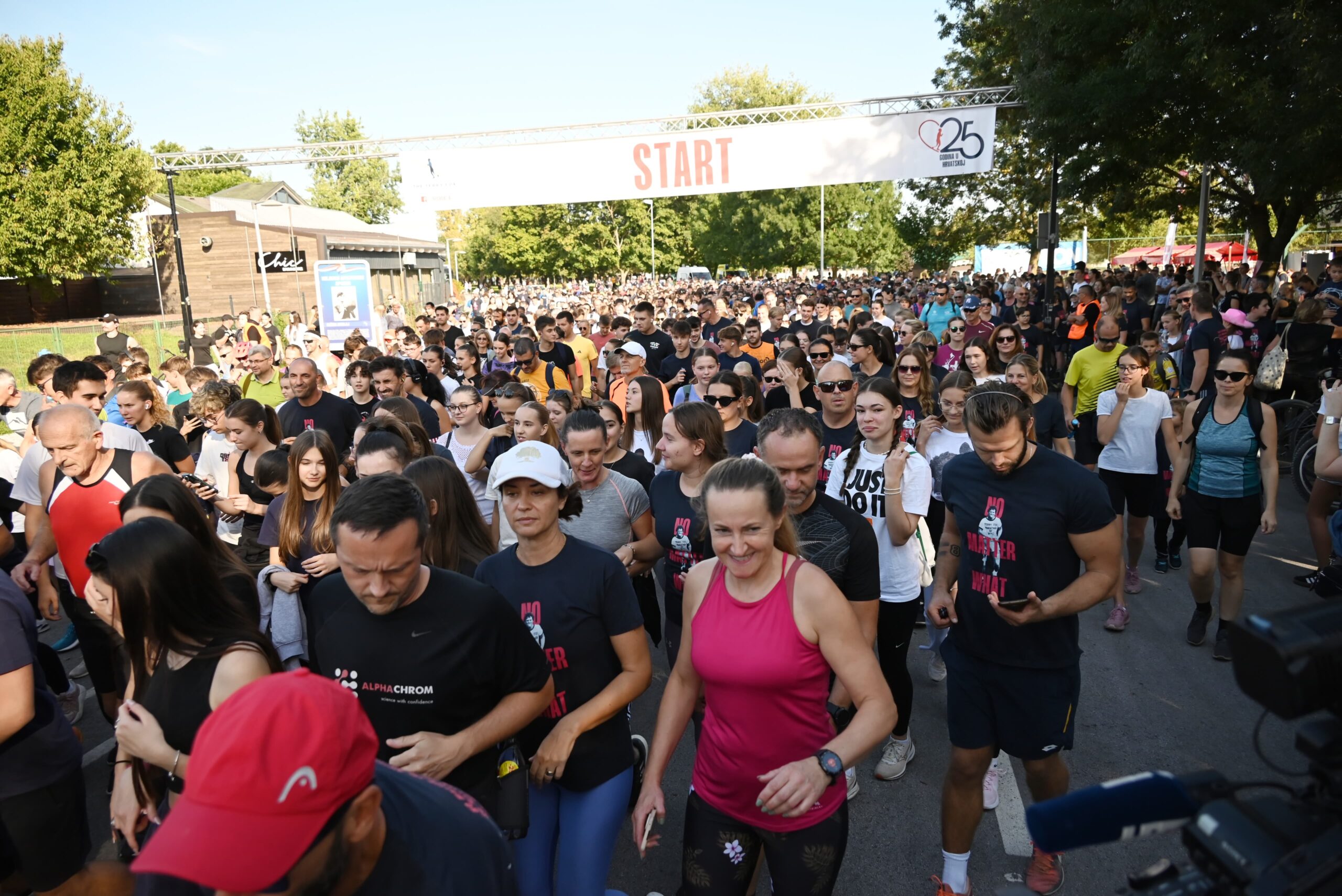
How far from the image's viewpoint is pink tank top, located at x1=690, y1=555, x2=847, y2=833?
2549mm

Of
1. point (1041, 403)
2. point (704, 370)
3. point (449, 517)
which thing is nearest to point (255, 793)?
point (449, 517)

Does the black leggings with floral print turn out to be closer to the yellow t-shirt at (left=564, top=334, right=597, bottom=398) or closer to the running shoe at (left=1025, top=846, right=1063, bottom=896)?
the running shoe at (left=1025, top=846, right=1063, bottom=896)

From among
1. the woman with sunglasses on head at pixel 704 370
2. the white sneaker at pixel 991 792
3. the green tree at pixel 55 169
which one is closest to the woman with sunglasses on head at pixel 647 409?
the woman with sunglasses on head at pixel 704 370

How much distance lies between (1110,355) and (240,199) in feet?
187

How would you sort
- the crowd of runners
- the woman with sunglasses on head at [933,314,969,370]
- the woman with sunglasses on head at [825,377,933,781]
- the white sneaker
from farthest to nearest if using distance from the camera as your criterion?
the woman with sunglasses on head at [933,314,969,370] → the woman with sunglasses on head at [825,377,933,781] → the white sneaker → the crowd of runners

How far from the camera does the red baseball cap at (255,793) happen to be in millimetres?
1258

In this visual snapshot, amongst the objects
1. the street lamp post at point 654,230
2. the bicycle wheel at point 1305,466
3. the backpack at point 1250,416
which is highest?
the street lamp post at point 654,230

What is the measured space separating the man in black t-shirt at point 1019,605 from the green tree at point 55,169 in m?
38.6

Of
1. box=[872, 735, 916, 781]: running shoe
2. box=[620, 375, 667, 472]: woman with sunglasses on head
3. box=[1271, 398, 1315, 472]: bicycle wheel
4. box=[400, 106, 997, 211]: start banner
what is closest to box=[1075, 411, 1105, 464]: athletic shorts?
box=[1271, 398, 1315, 472]: bicycle wheel

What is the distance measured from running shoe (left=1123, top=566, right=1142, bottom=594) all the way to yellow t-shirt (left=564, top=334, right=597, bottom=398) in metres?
6.60

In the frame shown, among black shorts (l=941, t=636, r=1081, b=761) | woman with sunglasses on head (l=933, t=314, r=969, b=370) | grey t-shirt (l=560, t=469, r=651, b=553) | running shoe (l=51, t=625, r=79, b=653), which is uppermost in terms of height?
woman with sunglasses on head (l=933, t=314, r=969, b=370)

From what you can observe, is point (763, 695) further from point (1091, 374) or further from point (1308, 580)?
point (1091, 374)

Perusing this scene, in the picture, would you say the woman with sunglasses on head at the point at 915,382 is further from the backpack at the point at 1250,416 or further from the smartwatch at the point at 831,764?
the smartwatch at the point at 831,764

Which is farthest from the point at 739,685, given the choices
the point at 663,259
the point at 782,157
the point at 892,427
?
the point at 663,259
